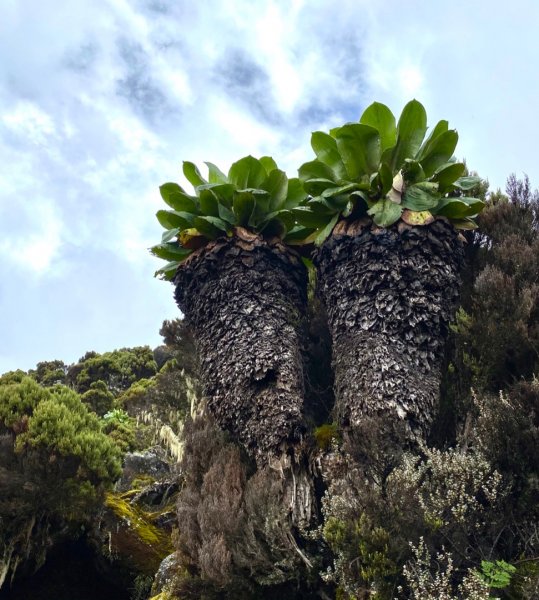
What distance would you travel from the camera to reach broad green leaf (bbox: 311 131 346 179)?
6.34 m

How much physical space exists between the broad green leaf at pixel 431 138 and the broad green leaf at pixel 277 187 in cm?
160

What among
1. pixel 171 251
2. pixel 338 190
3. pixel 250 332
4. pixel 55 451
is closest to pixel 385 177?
pixel 338 190

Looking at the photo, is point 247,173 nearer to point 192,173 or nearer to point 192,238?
point 192,173

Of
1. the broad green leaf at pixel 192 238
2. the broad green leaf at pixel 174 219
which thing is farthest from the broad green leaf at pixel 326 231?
the broad green leaf at pixel 174 219

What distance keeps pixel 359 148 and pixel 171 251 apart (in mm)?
2665

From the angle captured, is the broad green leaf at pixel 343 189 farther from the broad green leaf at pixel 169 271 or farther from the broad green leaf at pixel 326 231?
the broad green leaf at pixel 169 271

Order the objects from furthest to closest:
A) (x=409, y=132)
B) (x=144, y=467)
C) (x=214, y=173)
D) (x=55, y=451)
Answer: (x=144, y=467) < (x=55, y=451) < (x=214, y=173) < (x=409, y=132)

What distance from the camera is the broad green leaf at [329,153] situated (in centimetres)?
634

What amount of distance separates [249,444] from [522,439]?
105 inches

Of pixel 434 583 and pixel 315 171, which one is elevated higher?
pixel 315 171

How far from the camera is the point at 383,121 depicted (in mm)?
6293

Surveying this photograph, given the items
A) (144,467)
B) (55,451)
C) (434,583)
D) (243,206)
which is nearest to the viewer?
(434,583)

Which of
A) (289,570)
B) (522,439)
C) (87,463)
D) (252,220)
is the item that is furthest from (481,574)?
(87,463)

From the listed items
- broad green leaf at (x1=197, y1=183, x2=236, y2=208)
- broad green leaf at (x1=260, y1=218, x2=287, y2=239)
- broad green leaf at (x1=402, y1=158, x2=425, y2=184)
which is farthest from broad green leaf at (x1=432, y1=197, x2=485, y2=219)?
broad green leaf at (x1=197, y1=183, x2=236, y2=208)
